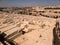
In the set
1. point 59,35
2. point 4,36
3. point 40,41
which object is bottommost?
point 40,41

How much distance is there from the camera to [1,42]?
Result: 156 inches

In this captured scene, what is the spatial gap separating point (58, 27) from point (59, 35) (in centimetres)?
28

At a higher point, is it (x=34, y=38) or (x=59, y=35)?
(x=59, y=35)

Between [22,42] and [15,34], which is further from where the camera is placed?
[15,34]

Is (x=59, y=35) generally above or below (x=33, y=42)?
above

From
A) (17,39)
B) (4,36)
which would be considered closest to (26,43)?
(17,39)

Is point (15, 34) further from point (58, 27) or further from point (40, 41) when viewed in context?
point (58, 27)

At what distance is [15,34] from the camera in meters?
4.96

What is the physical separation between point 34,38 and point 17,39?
66cm

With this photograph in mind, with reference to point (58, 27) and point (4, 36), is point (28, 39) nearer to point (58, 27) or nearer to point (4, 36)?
point (4, 36)

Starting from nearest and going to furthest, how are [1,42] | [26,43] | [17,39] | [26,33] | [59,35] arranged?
[59,35]
[1,42]
[26,43]
[17,39]
[26,33]

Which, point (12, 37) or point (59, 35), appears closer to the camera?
point (59, 35)

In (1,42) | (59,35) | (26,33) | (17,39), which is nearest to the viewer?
(59,35)

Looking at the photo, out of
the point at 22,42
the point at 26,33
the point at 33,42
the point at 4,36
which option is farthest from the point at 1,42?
the point at 26,33
